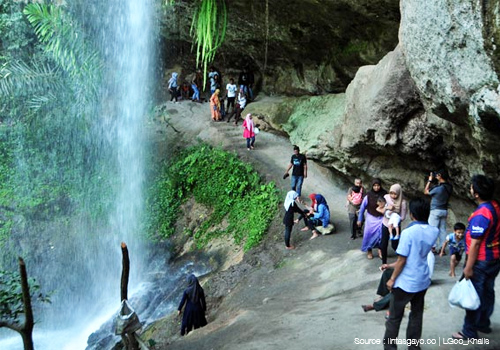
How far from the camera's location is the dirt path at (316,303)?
5.07 meters

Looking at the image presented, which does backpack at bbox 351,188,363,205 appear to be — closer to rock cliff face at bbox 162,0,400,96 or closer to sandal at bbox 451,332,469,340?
sandal at bbox 451,332,469,340

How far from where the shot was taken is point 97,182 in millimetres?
14742

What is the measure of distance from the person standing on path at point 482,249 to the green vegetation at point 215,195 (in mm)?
6235

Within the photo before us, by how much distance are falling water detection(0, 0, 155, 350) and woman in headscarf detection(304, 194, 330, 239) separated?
4931 millimetres

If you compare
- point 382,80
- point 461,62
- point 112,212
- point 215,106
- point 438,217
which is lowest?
point 112,212

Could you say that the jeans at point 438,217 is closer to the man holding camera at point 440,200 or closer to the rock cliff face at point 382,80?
the man holding camera at point 440,200

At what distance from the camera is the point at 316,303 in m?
6.76

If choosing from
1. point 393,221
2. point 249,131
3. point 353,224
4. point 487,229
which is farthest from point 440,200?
point 249,131

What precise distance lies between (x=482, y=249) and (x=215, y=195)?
8.87 meters

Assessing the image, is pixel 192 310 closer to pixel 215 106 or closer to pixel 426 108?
pixel 426 108

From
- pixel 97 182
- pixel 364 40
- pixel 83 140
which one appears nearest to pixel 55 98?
pixel 83 140

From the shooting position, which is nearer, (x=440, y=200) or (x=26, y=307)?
(x=26, y=307)

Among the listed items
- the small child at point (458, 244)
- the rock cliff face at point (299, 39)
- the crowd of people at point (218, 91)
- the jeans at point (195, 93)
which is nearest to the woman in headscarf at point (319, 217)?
the small child at point (458, 244)

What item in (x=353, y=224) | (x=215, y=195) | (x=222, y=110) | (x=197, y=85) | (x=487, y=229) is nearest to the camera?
(x=487, y=229)
